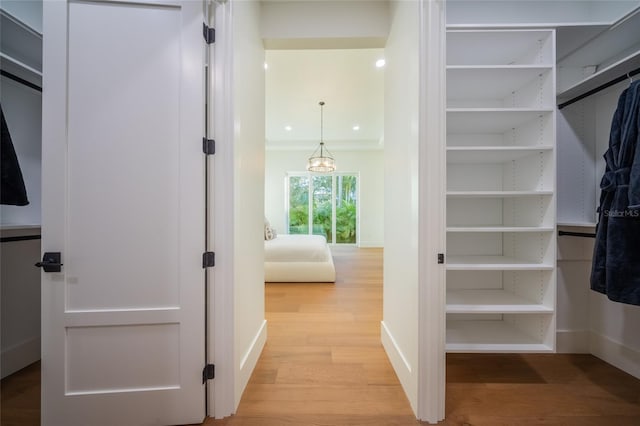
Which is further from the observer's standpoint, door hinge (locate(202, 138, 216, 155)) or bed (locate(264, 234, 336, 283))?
bed (locate(264, 234, 336, 283))

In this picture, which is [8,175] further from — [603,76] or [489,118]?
[603,76]

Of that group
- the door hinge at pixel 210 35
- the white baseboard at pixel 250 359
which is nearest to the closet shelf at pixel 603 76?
the door hinge at pixel 210 35

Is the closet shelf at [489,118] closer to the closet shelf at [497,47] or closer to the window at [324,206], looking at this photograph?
the closet shelf at [497,47]

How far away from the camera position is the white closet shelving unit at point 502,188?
1.45 metres

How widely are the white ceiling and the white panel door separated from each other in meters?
2.13

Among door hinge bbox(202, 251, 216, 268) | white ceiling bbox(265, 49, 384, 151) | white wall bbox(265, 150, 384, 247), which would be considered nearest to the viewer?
door hinge bbox(202, 251, 216, 268)

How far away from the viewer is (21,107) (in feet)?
5.38

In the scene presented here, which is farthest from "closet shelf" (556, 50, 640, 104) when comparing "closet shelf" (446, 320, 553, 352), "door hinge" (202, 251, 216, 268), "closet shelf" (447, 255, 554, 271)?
"door hinge" (202, 251, 216, 268)

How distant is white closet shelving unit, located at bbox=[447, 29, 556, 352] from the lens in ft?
4.76

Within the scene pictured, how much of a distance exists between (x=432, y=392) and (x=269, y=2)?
9.24 ft

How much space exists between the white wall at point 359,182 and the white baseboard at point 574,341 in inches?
207

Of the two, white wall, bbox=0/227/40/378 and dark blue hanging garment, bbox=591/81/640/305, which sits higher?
dark blue hanging garment, bbox=591/81/640/305

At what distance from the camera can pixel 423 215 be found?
4.13 ft

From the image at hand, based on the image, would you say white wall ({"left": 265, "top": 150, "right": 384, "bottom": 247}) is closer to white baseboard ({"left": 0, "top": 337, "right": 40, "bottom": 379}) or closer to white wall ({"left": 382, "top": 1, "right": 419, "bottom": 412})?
white wall ({"left": 382, "top": 1, "right": 419, "bottom": 412})
